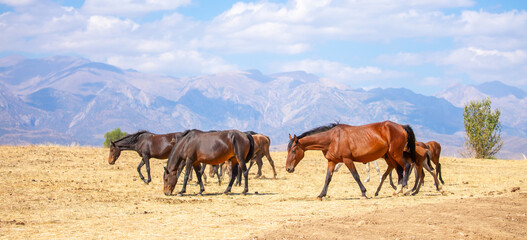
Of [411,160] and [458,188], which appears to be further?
[458,188]

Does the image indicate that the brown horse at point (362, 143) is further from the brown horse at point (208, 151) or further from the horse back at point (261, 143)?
the horse back at point (261, 143)

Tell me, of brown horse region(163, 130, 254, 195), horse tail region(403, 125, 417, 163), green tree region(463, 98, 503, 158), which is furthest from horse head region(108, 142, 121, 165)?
green tree region(463, 98, 503, 158)

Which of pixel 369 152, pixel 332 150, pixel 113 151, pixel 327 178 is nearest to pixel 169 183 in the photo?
pixel 327 178

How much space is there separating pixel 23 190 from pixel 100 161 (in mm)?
11459

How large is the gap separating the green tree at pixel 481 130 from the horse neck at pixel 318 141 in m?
34.3

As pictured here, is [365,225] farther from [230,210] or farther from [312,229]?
[230,210]

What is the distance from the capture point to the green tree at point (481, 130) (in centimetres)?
4753

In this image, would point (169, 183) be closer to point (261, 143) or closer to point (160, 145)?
point (160, 145)

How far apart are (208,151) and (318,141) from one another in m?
3.78

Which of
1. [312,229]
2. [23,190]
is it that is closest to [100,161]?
[23,190]

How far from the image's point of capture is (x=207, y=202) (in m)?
16.2

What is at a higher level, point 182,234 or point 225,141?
point 225,141

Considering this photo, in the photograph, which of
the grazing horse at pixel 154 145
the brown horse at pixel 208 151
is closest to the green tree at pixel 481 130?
the grazing horse at pixel 154 145

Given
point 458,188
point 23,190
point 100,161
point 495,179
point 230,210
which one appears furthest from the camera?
point 100,161
